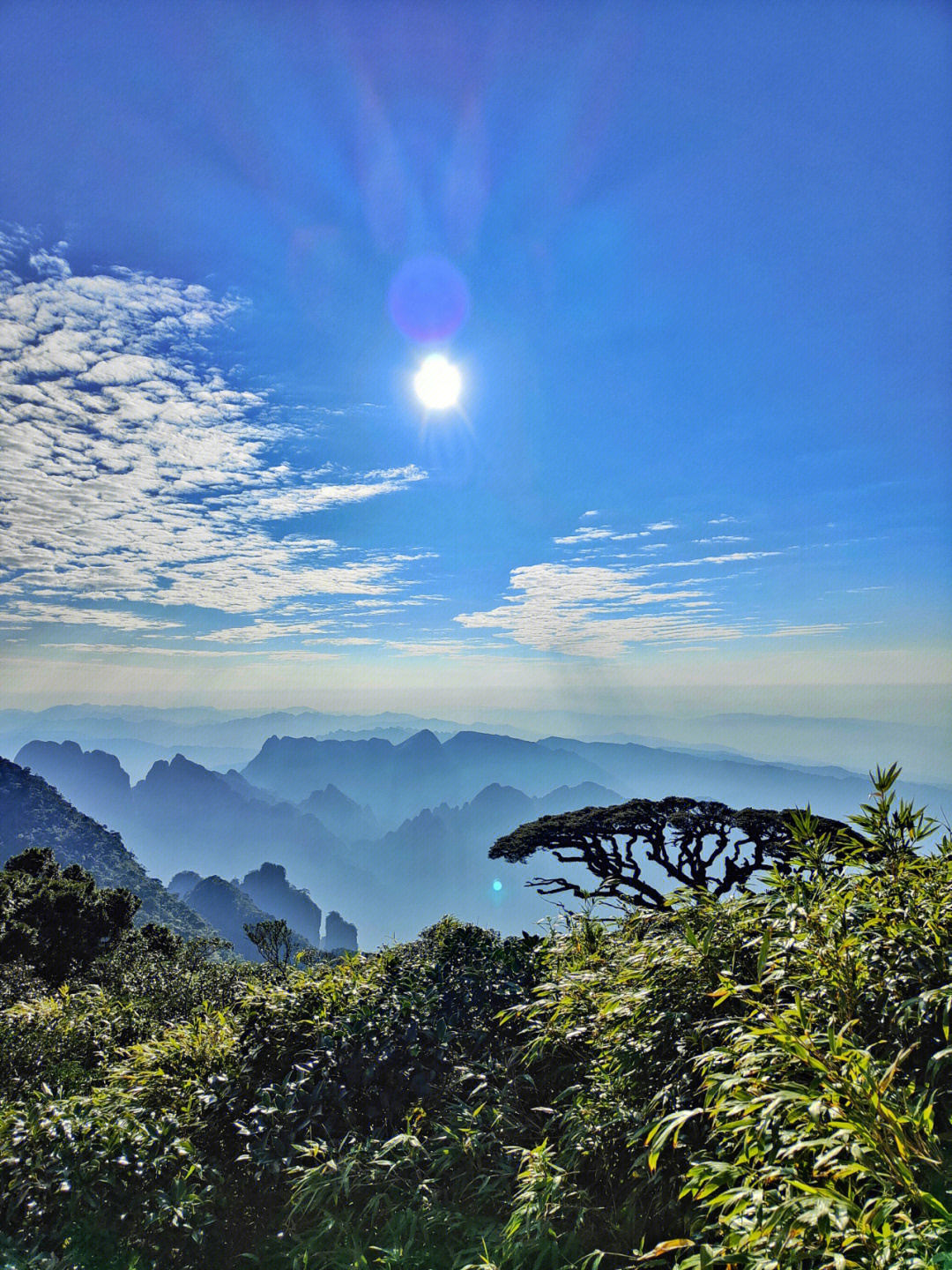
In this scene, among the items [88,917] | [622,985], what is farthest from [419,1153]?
[88,917]

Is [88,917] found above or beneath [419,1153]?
beneath

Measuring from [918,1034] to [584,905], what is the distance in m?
4.01

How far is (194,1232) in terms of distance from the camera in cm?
402

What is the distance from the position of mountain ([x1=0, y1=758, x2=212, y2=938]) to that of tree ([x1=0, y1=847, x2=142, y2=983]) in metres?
68.5

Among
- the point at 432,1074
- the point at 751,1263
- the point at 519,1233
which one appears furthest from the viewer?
the point at 432,1074

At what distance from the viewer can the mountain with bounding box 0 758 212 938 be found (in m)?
81.6

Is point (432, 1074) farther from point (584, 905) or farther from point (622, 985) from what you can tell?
point (584, 905)

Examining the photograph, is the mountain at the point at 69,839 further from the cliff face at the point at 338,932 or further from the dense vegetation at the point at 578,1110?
the cliff face at the point at 338,932

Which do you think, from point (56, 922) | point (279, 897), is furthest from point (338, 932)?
point (56, 922)

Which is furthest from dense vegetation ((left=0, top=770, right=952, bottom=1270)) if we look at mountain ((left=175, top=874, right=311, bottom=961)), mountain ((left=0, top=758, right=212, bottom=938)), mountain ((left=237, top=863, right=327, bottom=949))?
mountain ((left=237, top=863, right=327, bottom=949))

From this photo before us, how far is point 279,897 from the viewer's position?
178 m

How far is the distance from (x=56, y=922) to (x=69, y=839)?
83954 mm

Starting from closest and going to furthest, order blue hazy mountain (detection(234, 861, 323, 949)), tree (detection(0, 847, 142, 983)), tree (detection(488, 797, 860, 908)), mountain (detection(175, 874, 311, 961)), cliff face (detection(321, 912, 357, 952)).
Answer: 1. tree (detection(0, 847, 142, 983))
2. tree (detection(488, 797, 860, 908))
3. mountain (detection(175, 874, 311, 961))
4. blue hazy mountain (detection(234, 861, 323, 949))
5. cliff face (detection(321, 912, 357, 952))

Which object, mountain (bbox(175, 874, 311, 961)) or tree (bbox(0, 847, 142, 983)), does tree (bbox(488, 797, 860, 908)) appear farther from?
mountain (bbox(175, 874, 311, 961))
